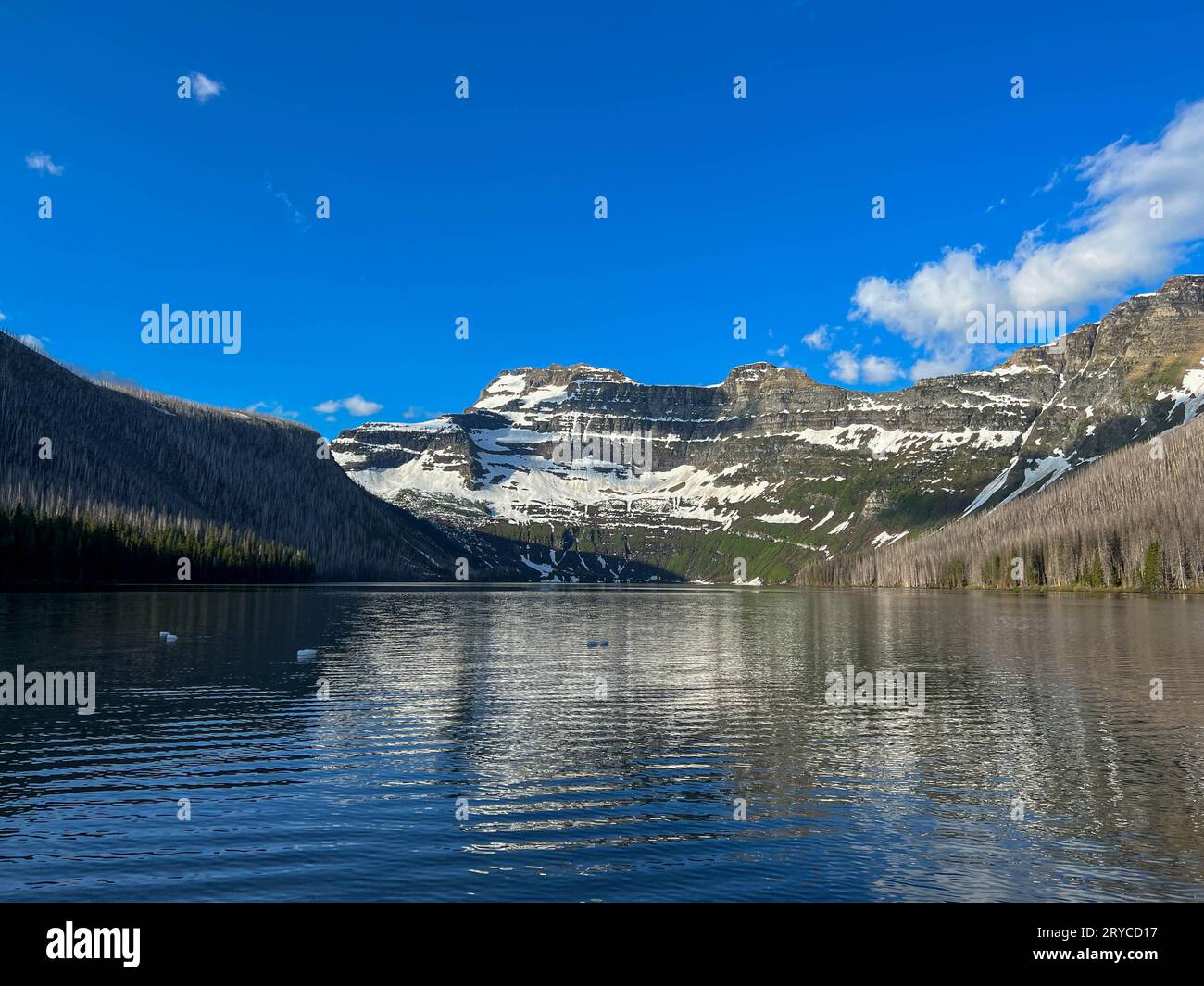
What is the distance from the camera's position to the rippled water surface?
76.2 feet

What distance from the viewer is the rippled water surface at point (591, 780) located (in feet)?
76.2

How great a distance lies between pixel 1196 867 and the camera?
24.6 meters

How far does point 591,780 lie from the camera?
34.0m

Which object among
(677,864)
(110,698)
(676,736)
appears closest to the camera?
(677,864)

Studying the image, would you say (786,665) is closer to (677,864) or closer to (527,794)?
(527,794)

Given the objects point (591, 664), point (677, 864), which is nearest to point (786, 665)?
point (591, 664)

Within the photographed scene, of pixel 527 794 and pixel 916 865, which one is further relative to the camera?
pixel 527 794

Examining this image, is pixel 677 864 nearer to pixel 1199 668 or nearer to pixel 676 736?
pixel 676 736

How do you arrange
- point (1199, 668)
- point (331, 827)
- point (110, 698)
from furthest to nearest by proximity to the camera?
point (1199, 668) < point (110, 698) < point (331, 827)
